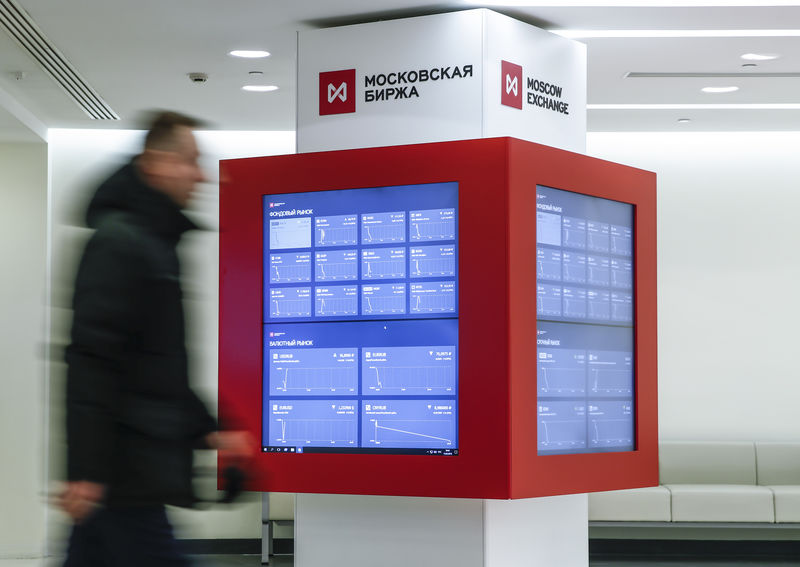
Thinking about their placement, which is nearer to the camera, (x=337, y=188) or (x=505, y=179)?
(x=505, y=179)

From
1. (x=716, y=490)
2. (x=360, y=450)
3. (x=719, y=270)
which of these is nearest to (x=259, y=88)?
(x=360, y=450)

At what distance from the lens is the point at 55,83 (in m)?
7.51

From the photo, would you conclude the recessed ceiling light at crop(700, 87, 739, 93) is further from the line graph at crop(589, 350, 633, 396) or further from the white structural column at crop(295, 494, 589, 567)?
the white structural column at crop(295, 494, 589, 567)

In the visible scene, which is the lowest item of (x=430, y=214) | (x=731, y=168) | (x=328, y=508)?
(x=328, y=508)

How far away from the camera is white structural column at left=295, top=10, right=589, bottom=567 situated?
5.36 m

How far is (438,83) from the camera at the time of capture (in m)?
5.53

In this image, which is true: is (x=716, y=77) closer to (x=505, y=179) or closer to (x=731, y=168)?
(x=731, y=168)

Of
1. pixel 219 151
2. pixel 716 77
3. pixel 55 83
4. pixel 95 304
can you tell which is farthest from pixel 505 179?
pixel 219 151

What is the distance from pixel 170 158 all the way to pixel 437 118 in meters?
2.57

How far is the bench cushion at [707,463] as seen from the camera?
29.9 feet

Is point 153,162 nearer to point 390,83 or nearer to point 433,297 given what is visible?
point 433,297

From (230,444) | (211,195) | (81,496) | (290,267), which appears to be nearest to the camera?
(81,496)

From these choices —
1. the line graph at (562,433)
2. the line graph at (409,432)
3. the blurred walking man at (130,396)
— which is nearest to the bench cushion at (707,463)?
the line graph at (562,433)

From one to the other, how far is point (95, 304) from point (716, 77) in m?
5.49
